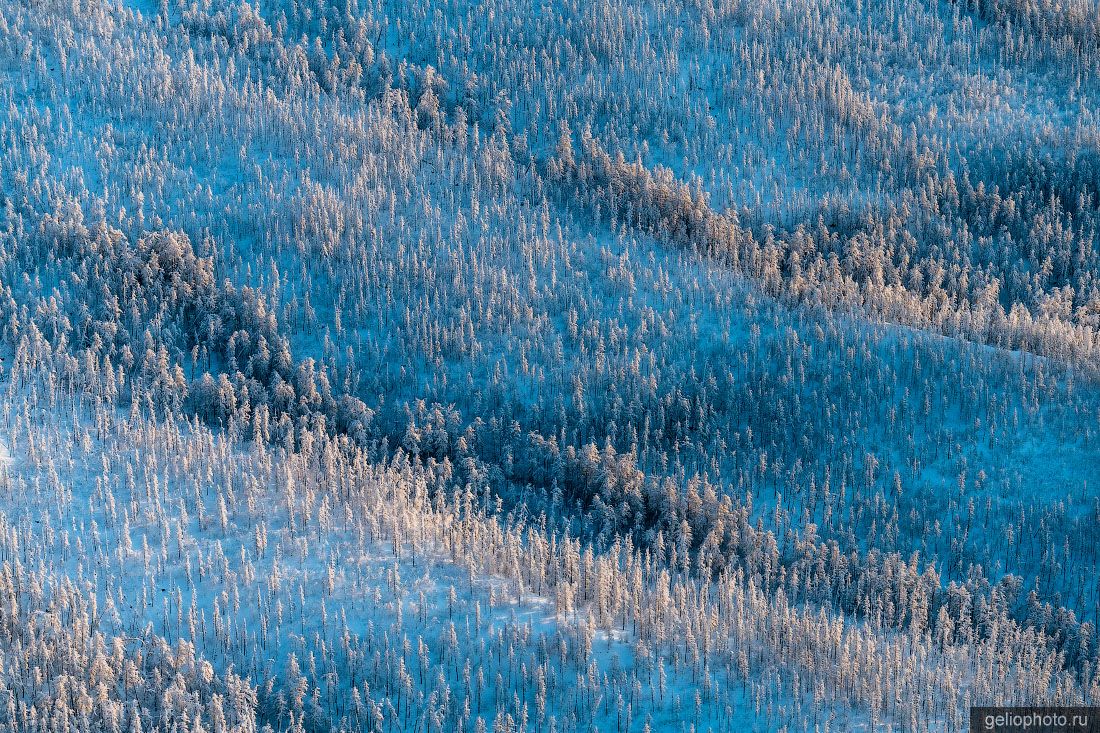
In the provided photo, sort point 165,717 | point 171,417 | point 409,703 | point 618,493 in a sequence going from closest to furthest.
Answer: point 165,717 → point 409,703 → point 171,417 → point 618,493

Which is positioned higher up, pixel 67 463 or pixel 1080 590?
pixel 67 463

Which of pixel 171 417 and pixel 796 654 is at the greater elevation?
pixel 171 417

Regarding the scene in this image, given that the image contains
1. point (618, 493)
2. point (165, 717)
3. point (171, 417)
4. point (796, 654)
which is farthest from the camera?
point (618, 493)

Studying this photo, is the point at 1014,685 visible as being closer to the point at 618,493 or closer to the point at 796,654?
the point at 796,654

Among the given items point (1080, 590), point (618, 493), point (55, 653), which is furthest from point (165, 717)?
point (1080, 590)

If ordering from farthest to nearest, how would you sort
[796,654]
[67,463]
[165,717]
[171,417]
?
[171,417], [67,463], [796,654], [165,717]

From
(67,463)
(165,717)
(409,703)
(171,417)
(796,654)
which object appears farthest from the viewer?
(171,417)

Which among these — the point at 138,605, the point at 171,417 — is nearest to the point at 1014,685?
the point at 138,605

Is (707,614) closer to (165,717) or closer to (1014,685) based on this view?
(1014,685)

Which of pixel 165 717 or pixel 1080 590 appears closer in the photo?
pixel 165 717
